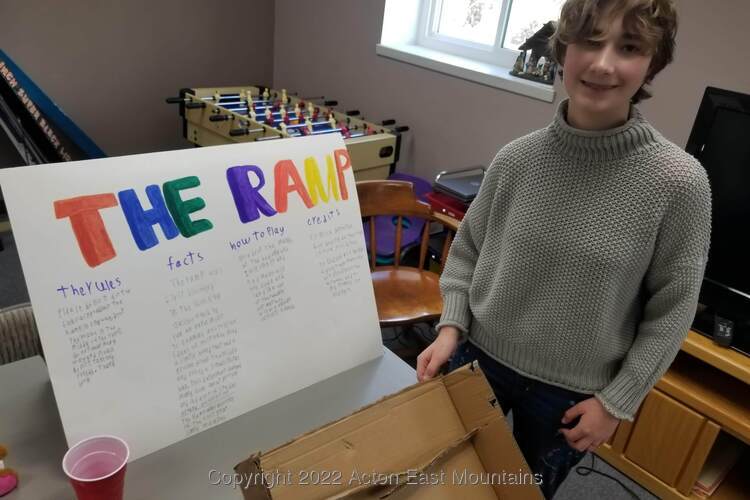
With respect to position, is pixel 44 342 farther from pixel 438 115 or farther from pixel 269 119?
Answer: pixel 438 115

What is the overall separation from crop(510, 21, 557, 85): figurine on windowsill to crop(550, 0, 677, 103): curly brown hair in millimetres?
1573

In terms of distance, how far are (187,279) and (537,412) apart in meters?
0.69

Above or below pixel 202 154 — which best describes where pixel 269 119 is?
below

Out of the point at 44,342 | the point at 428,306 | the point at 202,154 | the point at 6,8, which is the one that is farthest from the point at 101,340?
the point at 6,8

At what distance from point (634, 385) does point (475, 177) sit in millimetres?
1446

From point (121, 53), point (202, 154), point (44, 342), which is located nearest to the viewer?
point (44, 342)

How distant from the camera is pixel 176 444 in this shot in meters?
0.87

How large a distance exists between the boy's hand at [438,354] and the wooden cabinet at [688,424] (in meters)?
0.91

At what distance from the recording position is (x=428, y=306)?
1.90 m

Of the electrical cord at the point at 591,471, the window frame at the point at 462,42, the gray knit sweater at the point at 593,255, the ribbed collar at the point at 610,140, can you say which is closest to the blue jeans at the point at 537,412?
the gray knit sweater at the point at 593,255

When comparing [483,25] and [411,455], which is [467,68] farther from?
[411,455]

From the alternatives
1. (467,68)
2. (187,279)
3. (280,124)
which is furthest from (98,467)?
(467,68)

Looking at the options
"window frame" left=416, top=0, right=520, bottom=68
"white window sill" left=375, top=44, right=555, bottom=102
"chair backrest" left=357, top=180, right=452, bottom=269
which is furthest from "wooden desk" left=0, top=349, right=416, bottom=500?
"window frame" left=416, top=0, right=520, bottom=68

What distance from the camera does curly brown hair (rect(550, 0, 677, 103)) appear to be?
0.81 m
